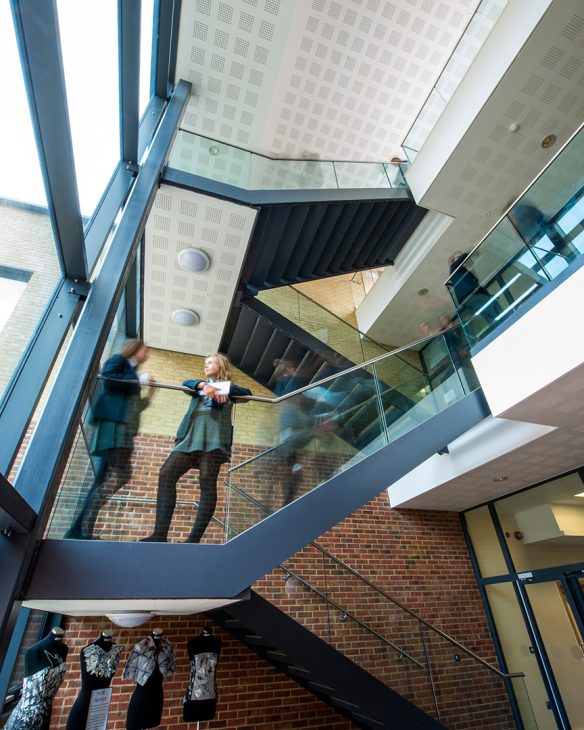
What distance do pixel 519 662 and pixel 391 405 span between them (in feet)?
14.4

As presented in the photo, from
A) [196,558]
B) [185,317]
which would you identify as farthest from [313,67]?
[196,558]

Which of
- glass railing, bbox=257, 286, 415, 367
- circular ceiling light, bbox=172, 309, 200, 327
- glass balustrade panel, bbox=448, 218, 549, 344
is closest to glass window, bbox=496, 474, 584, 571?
glass balustrade panel, bbox=448, 218, 549, 344

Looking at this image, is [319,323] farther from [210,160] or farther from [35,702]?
[35,702]

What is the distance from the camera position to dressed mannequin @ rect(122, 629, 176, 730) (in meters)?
3.05

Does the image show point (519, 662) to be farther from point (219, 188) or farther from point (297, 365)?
point (219, 188)

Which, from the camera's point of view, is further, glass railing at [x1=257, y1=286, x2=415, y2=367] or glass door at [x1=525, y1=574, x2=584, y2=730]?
glass railing at [x1=257, y1=286, x2=415, y2=367]

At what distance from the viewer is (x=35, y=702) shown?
2.41 m

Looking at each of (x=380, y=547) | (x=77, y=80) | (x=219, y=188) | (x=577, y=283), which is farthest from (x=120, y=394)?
(x=380, y=547)

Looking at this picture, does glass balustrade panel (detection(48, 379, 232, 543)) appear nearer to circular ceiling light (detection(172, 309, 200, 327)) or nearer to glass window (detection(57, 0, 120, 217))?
glass window (detection(57, 0, 120, 217))

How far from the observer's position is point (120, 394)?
2879 millimetres

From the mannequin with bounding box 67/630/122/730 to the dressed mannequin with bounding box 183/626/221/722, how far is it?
0.79 m

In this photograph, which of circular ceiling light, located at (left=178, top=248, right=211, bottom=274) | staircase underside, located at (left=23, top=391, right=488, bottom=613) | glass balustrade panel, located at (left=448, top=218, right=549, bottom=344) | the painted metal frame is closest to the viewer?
staircase underside, located at (left=23, top=391, right=488, bottom=613)

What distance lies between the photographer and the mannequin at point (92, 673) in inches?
102

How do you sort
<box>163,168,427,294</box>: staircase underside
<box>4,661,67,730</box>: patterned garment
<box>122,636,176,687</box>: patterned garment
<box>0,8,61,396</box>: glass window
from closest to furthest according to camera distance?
<box>0,8,61,396</box>: glass window → <box>4,661,67,730</box>: patterned garment → <box>122,636,176,687</box>: patterned garment → <box>163,168,427,294</box>: staircase underside
